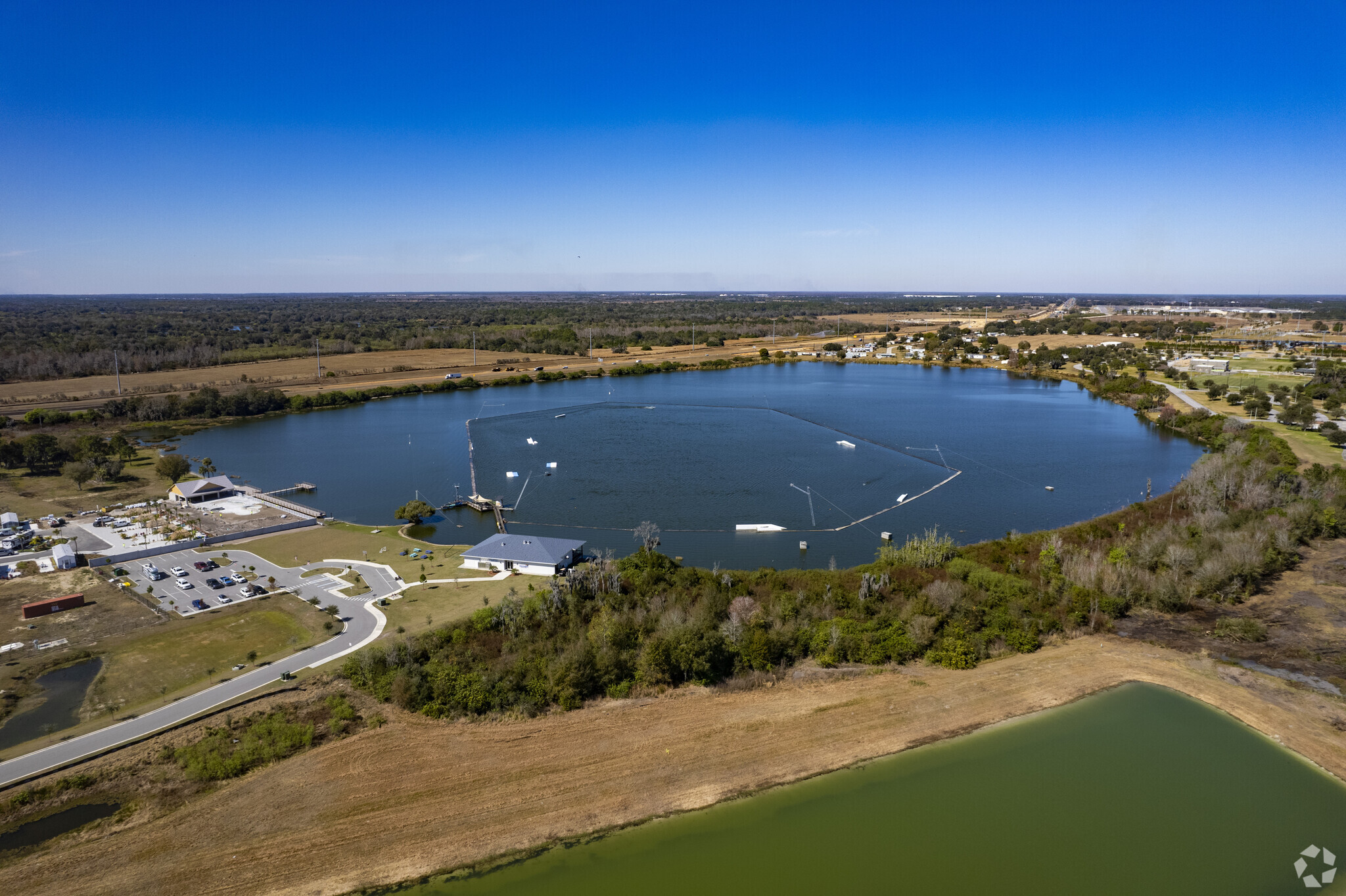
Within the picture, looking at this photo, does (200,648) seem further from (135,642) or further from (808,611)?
(808,611)

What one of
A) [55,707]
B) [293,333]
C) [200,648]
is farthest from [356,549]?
[293,333]

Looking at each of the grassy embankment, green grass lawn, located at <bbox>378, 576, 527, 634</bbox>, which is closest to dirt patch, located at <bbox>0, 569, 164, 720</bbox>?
the grassy embankment

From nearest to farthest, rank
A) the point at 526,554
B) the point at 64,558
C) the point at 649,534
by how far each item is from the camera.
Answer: the point at 526,554
the point at 64,558
the point at 649,534

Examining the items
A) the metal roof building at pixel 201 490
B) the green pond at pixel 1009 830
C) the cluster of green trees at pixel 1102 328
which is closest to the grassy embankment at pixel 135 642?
the metal roof building at pixel 201 490

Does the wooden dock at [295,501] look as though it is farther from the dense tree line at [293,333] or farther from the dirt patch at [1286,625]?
the dense tree line at [293,333]

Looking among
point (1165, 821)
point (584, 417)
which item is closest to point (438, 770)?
point (1165, 821)

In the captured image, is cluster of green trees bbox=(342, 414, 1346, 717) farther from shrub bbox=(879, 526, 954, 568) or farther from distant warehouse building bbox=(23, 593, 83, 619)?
distant warehouse building bbox=(23, 593, 83, 619)

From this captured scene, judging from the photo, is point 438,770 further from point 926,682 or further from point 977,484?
point 977,484
